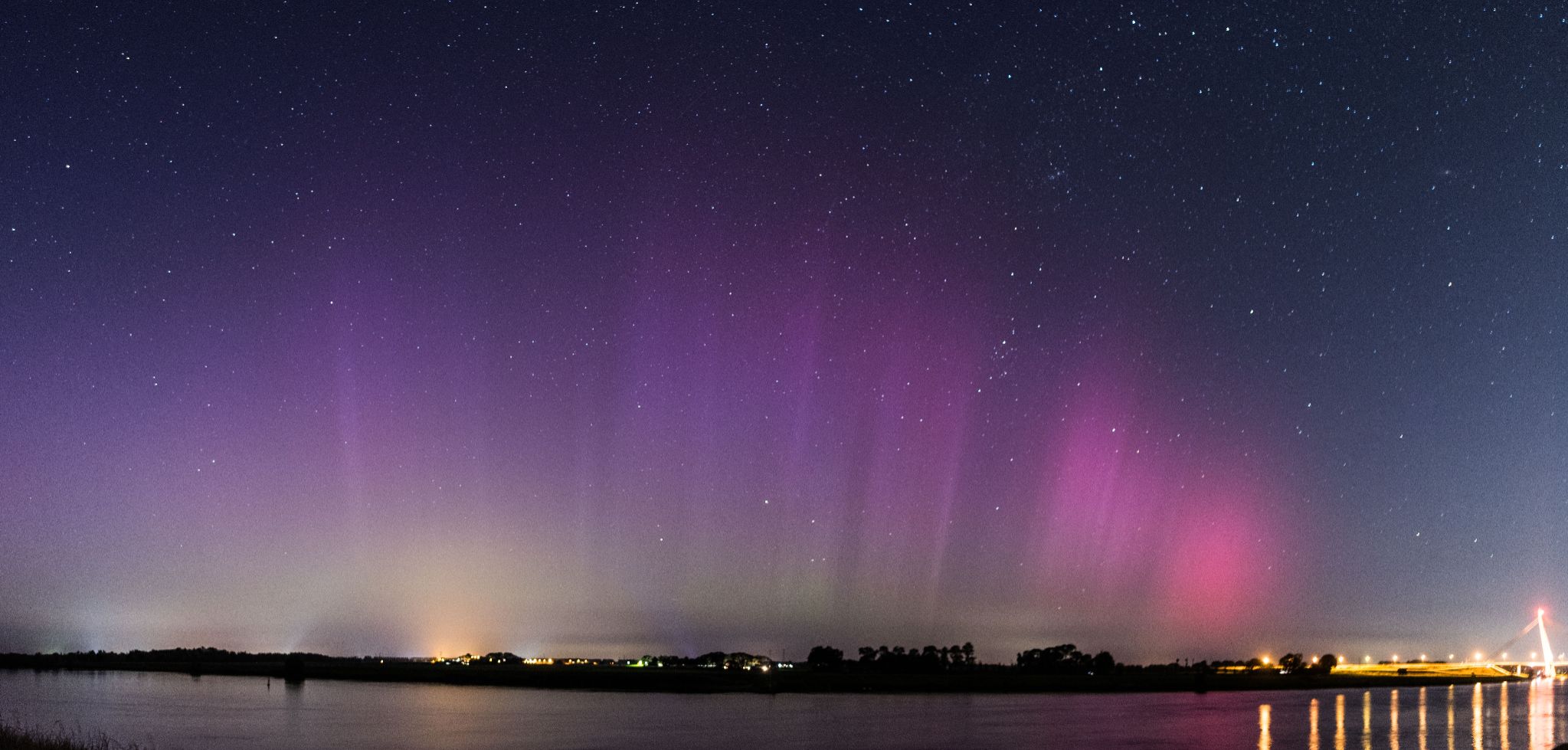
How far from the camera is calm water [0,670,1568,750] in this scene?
51219 mm

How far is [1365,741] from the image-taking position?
53.2 meters

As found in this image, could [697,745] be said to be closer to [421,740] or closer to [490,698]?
[421,740]

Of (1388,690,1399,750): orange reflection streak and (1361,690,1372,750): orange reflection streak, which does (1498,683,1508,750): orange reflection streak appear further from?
(1361,690,1372,750): orange reflection streak

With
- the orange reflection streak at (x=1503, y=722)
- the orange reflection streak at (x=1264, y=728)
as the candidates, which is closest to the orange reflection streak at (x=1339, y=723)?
the orange reflection streak at (x=1264, y=728)

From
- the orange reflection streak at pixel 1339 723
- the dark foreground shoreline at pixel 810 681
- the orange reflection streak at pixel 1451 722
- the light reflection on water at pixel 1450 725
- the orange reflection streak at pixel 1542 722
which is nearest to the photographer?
the orange reflection streak at pixel 1542 722

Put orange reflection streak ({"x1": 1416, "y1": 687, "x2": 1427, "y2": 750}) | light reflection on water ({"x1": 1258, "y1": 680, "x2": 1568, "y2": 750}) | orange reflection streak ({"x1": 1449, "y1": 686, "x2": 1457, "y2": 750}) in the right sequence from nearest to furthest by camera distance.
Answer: light reflection on water ({"x1": 1258, "y1": 680, "x2": 1568, "y2": 750}), orange reflection streak ({"x1": 1449, "y1": 686, "x2": 1457, "y2": 750}), orange reflection streak ({"x1": 1416, "y1": 687, "x2": 1427, "y2": 750})

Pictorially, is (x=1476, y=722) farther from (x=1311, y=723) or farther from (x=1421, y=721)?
(x=1311, y=723)

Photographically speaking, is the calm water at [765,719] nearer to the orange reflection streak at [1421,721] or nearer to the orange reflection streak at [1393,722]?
the orange reflection streak at [1393,722]

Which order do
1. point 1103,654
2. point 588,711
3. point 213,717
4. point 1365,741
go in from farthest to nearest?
1. point 1103,654
2. point 588,711
3. point 213,717
4. point 1365,741

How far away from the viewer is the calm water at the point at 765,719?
51219mm

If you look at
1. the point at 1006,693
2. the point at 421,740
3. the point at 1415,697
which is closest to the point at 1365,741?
the point at 421,740

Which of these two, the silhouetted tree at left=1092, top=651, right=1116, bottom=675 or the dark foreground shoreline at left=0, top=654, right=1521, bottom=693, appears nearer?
the dark foreground shoreline at left=0, top=654, right=1521, bottom=693

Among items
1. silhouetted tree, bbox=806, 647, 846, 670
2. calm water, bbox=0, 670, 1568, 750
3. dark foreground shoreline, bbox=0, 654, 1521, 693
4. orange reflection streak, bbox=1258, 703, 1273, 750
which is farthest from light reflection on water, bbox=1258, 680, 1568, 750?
silhouetted tree, bbox=806, 647, 846, 670

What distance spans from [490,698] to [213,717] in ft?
81.6
